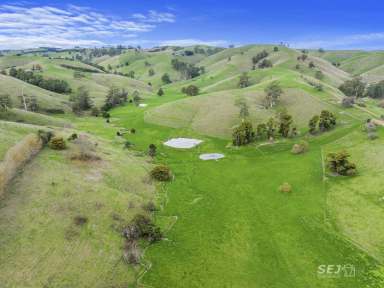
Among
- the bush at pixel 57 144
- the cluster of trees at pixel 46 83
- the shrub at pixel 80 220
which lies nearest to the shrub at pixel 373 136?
the shrub at pixel 80 220

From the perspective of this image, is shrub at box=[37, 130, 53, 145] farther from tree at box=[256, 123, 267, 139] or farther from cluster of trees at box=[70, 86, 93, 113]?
cluster of trees at box=[70, 86, 93, 113]

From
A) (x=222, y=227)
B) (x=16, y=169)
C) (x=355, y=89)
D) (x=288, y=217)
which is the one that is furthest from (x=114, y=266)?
(x=355, y=89)

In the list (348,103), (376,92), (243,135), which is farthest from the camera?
(376,92)

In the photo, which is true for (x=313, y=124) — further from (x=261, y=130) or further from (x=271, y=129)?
(x=261, y=130)

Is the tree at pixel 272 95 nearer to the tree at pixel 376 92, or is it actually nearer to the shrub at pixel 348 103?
the shrub at pixel 348 103

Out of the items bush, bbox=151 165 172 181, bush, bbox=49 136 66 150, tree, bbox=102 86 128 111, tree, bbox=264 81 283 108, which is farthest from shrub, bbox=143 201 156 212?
tree, bbox=102 86 128 111

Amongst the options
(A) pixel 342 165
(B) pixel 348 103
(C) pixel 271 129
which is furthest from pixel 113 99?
(A) pixel 342 165
